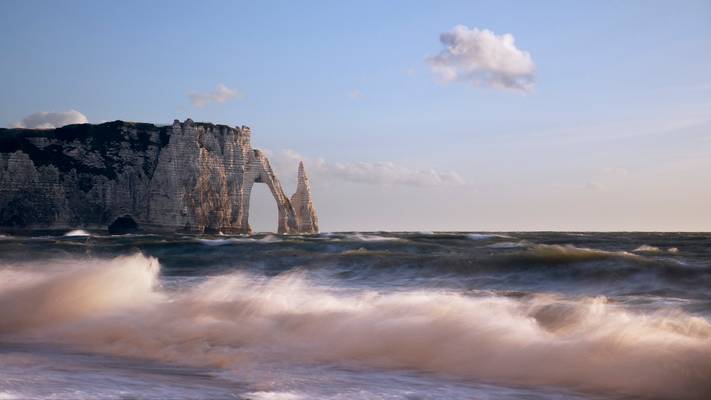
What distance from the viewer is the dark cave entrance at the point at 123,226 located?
56.7 metres

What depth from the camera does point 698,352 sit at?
19.5 ft

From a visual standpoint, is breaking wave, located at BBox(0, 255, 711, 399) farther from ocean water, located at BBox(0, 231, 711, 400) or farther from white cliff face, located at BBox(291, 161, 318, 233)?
white cliff face, located at BBox(291, 161, 318, 233)

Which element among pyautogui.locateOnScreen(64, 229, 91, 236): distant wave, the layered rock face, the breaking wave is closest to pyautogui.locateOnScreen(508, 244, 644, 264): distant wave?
the breaking wave

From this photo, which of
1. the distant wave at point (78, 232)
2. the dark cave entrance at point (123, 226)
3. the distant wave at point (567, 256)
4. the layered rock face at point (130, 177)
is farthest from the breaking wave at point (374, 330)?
the dark cave entrance at point (123, 226)

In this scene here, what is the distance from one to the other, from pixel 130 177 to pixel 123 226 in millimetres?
3858

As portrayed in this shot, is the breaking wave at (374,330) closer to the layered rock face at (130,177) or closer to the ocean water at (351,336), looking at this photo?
the ocean water at (351,336)

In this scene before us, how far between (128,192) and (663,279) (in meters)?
50.9

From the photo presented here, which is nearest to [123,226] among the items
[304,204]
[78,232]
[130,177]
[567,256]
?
[78,232]

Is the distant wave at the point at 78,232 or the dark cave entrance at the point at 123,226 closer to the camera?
the distant wave at the point at 78,232

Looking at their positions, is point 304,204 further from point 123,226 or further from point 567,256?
point 567,256

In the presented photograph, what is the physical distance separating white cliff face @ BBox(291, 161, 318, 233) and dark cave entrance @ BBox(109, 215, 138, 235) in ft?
42.6

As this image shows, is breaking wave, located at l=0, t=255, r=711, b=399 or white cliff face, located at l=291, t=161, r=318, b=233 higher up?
white cliff face, located at l=291, t=161, r=318, b=233

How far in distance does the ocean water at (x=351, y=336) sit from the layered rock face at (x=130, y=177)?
44231mm

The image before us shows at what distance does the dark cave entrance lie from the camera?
5666 cm
